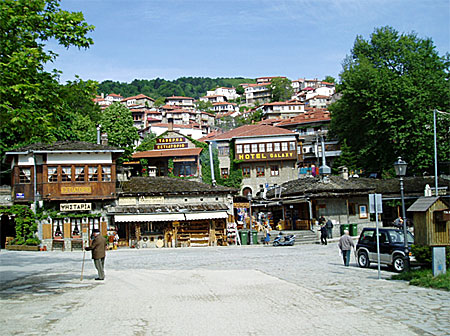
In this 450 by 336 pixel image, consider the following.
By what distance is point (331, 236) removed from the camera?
37.0 metres

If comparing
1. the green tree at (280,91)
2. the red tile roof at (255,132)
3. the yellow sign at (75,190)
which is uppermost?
the green tree at (280,91)

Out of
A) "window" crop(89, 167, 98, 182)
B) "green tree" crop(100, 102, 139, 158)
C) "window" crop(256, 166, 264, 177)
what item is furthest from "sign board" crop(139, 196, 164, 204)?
"window" crop(256, 166, 264, 177)

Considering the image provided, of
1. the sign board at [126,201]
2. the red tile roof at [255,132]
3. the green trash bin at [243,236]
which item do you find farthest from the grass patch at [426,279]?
the red tile roof at [255,132]

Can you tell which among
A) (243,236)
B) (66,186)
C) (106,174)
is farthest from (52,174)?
(243,236)

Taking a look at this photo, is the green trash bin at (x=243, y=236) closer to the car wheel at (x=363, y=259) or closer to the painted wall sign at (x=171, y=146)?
the car wheel at (x=363, y=259)

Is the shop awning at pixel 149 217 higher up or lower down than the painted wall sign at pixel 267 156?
lower down

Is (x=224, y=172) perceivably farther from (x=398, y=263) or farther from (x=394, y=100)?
(x=398, y=263)

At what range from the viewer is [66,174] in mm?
37625

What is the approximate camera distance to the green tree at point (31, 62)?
38.7 ft

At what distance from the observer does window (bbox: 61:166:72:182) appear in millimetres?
37500

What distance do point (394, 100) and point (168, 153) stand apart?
24665mm

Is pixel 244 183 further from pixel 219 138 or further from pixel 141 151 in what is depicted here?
pixel 141 151

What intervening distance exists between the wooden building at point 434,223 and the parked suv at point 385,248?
3551 mm

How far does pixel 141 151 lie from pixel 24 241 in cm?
2280
